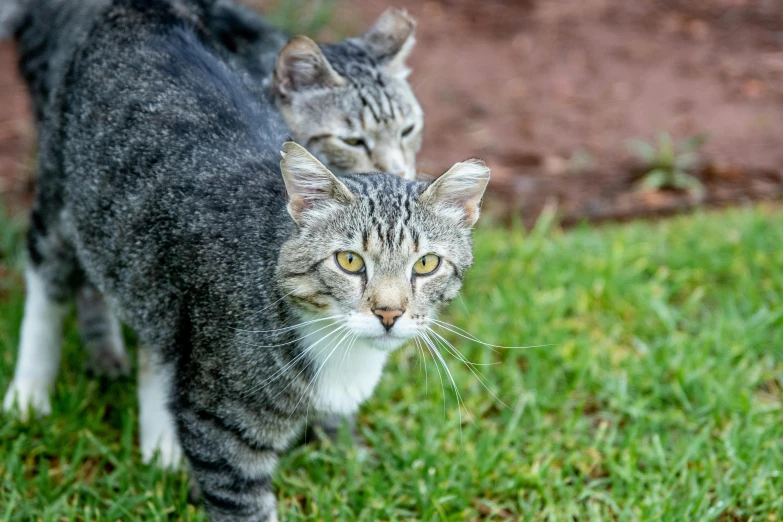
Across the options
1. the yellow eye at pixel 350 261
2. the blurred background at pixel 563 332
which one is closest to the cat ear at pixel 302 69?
the blurred background at pixel 563 332

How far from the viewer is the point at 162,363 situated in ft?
11.2

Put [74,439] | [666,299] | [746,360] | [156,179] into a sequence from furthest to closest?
[666,299]
[746,360]
[74,439]
[156,179]

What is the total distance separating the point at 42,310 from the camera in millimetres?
4152

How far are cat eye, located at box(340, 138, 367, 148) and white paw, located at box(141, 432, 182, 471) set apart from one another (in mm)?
1485

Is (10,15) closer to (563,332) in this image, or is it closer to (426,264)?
(426,264)

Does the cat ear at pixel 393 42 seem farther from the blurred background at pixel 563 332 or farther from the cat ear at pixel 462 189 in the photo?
the cat ear at pixel 462 189

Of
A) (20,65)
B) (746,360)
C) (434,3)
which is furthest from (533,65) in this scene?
(20,65)

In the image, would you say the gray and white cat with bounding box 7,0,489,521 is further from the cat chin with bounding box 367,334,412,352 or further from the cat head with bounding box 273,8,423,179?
the cat head with bounding box 273,8,423,179

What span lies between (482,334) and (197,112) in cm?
196

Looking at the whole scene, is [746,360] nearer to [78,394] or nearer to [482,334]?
[482,334]

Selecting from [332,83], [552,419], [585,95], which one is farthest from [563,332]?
[585,95]

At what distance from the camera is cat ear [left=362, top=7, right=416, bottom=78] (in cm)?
423

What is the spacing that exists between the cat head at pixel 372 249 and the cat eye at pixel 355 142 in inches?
34.9

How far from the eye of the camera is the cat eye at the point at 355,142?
3.93m
